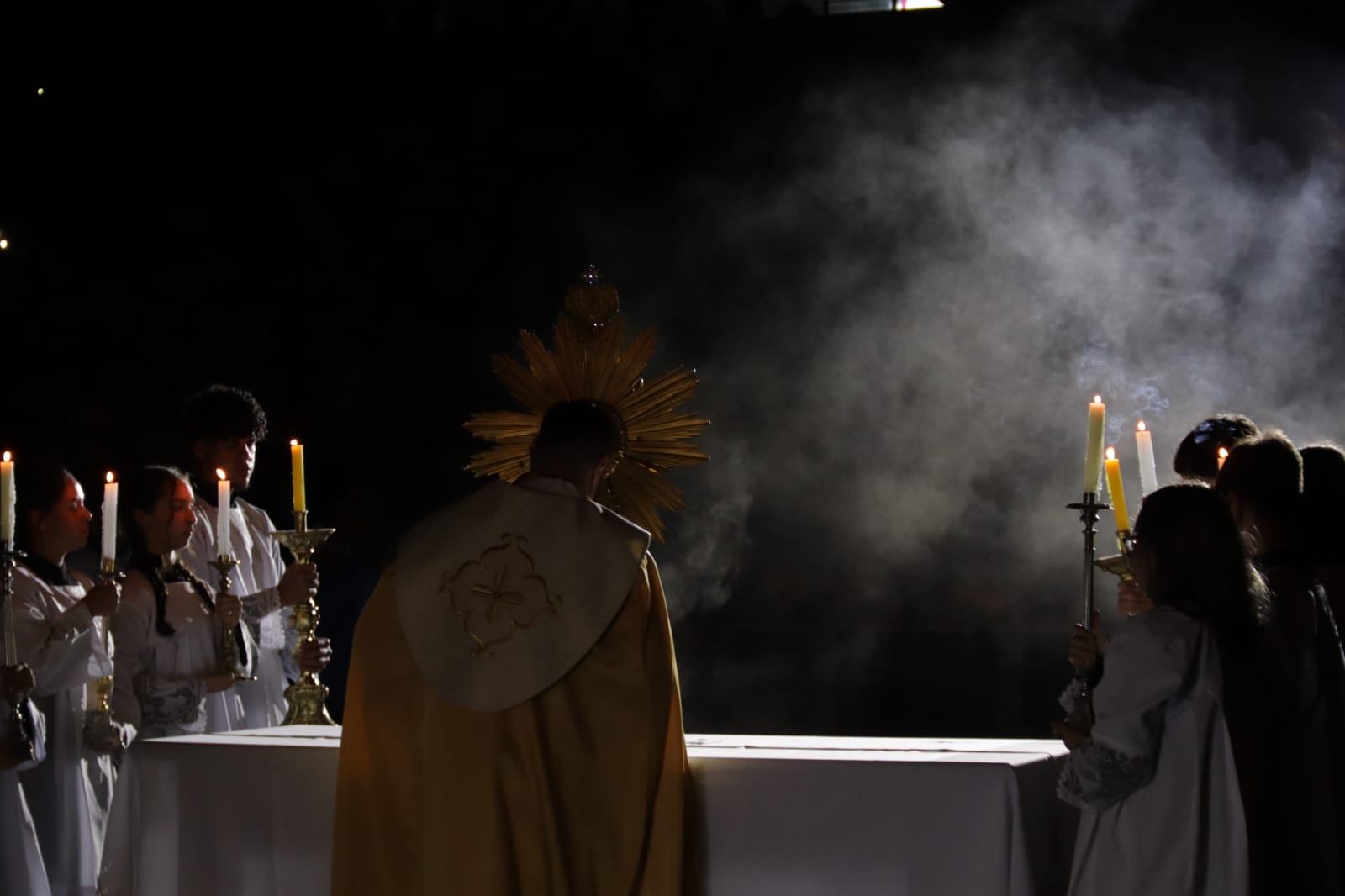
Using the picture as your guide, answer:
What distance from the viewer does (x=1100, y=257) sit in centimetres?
693

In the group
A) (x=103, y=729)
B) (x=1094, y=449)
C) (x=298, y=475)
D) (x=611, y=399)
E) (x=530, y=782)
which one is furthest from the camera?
(x=103, y=729)

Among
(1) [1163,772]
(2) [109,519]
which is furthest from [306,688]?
(1) [1163,772]

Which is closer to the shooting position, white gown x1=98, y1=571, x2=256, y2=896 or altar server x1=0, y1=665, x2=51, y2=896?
altar server x1=0, y1=665, x2=51, y2=896

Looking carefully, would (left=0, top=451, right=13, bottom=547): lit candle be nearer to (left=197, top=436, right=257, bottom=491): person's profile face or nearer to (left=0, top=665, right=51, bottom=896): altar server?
(left=0, top=665, right=51, bottom=896): altar server

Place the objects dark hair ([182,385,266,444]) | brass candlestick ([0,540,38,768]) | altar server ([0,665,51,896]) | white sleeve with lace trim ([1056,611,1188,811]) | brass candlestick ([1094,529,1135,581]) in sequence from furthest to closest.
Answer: dark hair ([182,385,266,444])
altar server ([0,665,51,896])
brass candlestick ([0,540,38,768])
brass candlestick ([1094,529,1135,581])
white sleeve with lace trim ([1056,611,1188,811])

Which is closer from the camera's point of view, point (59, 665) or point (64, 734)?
point (59, 665)

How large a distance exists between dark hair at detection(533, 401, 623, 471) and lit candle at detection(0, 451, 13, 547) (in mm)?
1263

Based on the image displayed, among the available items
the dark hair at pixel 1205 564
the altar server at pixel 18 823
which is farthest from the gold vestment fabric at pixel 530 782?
the altar server at pixel 18 823

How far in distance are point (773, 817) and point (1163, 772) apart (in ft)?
2.25

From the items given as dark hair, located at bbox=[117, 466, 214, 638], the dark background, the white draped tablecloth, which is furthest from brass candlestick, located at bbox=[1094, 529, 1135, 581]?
the dark background

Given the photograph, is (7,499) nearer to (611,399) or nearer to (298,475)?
(298,475)

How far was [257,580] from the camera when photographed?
14.1 ft

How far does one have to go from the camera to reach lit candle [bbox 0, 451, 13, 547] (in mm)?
3152

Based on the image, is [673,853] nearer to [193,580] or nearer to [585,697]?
[585,697]
